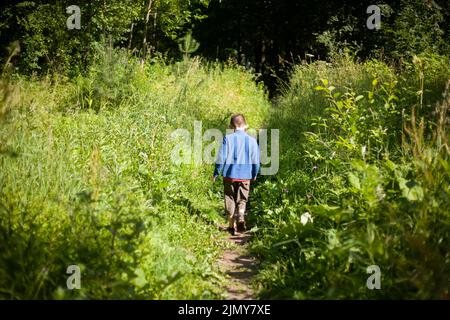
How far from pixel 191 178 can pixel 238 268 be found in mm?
2328

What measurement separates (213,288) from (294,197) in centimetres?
204

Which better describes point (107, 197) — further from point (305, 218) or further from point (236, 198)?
point (236, 198)

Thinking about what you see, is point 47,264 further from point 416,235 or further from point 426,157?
point 426,157

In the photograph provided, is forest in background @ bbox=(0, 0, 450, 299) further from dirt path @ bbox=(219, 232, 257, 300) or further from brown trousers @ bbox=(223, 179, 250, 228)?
brown trousers @ bbox=(223, 179, 250, 228)

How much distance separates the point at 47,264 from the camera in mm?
3266

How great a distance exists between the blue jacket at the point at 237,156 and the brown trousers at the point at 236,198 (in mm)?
133

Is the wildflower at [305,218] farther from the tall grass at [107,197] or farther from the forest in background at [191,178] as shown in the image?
the tall grass at [107,197]

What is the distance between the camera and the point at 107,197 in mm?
4344

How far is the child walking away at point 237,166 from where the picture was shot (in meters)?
5.93

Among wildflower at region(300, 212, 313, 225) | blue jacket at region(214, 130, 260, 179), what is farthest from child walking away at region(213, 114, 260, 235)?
wildflower at region(300, 212, 313, 225)

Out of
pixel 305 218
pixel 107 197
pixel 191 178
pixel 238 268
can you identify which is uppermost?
pixel 191 178

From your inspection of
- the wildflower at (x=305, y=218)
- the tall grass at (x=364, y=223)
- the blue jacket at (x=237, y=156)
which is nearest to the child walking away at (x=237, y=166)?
the blue jacket at (x=237, y=156)

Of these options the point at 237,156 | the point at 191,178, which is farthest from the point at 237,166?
the point at 191,178

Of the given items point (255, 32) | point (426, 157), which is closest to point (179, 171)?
point (426, 157)
